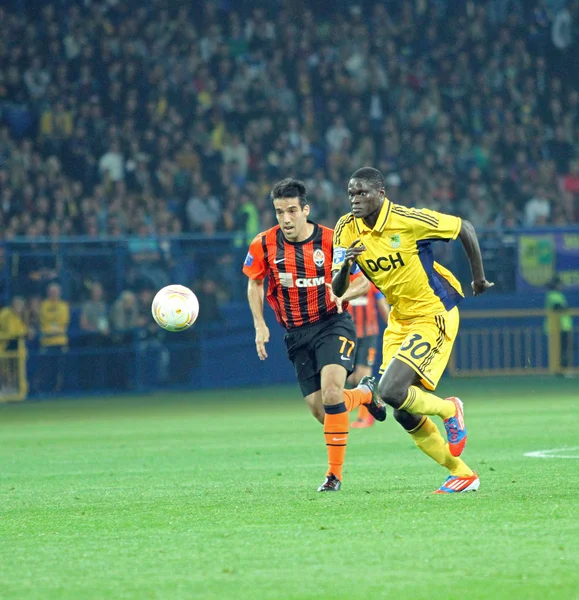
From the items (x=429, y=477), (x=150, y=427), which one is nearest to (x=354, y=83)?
(x=150, y=427)

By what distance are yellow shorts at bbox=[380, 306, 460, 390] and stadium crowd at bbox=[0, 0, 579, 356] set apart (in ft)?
42.9

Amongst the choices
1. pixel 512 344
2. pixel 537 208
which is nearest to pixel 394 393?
pixel 512 344

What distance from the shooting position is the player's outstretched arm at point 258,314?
9.35 meters

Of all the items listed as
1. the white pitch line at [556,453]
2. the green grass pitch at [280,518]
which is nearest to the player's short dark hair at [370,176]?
the green grass pitch at [280,518]

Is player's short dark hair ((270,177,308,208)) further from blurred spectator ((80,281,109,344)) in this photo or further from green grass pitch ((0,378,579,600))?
blurred spectator ((80,281,109,344))

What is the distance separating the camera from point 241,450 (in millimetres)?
12453

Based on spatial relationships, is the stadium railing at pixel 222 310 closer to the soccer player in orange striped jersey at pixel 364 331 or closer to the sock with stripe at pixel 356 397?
the soccer player in orange striped jersey at pixel 364 331

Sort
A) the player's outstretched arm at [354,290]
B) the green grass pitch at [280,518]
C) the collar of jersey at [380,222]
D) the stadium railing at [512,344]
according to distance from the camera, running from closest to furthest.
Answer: the green grass pitch at [280,518], the collar of jersey at [380,222], the player's outstretched arm at [354,290], the stadium railing at [512,344]

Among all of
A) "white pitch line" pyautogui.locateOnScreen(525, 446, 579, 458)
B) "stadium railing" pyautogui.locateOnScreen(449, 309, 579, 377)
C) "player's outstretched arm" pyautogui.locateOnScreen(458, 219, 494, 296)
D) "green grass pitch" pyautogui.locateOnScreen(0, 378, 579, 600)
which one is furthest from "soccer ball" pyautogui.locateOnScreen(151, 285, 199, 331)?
"stadium railing" pyautogui.locateOnScreen(449, 309, 579, 377)

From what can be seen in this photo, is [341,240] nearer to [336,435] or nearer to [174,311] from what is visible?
[336,435]

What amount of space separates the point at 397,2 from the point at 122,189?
29.4ft

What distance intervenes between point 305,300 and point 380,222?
4.55ft

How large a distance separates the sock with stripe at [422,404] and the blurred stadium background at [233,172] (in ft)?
20.2

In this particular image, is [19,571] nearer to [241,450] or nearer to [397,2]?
[241,450]
